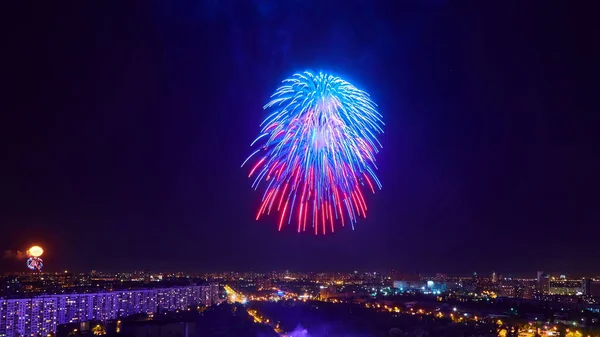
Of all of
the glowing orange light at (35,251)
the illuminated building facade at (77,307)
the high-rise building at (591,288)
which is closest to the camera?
the illuminated building facade at (77,307)

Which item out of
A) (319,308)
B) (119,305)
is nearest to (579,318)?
(319,308)

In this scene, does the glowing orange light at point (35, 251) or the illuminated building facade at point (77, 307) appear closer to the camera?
the illuminated building facade at point (77, 307)

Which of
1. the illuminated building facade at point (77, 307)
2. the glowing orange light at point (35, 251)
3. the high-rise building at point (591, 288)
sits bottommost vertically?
the high-rise building at point (591, 288)

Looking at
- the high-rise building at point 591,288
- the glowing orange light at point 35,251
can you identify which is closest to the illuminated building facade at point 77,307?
the glowing orange light at point 35,251

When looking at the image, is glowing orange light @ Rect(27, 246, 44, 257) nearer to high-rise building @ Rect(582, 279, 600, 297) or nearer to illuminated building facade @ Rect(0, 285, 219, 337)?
illuminated building facade @ Rect(0, 285, 219, 337)

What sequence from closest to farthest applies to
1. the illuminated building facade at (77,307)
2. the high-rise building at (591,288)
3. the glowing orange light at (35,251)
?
the illuminated building facade at (77,307) < the glowing orange light at (35,251) < the high-rise building at (591,288)

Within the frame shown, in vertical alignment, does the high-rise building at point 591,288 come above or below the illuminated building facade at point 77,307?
below

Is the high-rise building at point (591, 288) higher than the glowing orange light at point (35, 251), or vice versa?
the glowing orange light at point (35, 251)

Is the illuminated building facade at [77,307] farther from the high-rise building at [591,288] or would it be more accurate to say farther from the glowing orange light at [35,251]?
the high-rise building at [591,288]

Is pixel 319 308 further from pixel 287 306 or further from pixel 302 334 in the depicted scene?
pixel 302 334
